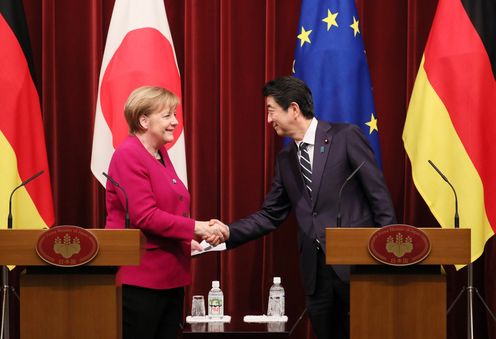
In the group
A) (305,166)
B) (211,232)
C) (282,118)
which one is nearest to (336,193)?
(305,166)

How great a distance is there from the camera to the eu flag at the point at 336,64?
4.57m

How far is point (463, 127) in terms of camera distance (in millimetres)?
4406

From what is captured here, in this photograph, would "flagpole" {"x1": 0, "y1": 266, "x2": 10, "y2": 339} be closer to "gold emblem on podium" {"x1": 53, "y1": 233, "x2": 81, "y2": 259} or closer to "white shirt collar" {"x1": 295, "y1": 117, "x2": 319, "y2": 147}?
"gold emblem on podium" {"x1": 53, "y1": 233, "x2": 81, "y2": 259}

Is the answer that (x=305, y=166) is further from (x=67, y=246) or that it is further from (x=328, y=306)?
(x=67, y=246)

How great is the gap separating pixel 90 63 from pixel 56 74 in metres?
0.23

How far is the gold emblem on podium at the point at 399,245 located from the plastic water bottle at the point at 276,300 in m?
1.78

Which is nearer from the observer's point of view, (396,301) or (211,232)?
(396,301)

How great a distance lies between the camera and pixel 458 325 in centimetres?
508

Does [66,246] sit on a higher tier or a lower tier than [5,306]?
higher

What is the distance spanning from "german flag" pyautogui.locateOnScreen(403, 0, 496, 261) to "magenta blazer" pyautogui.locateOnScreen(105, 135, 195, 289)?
1611mm

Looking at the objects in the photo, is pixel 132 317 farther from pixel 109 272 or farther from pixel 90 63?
pixel 90 63

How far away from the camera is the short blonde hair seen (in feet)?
11.4

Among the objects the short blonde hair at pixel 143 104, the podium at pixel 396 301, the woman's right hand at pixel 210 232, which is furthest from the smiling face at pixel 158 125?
the podium at pixel 396 301

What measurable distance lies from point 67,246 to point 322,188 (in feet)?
A: 4.60
